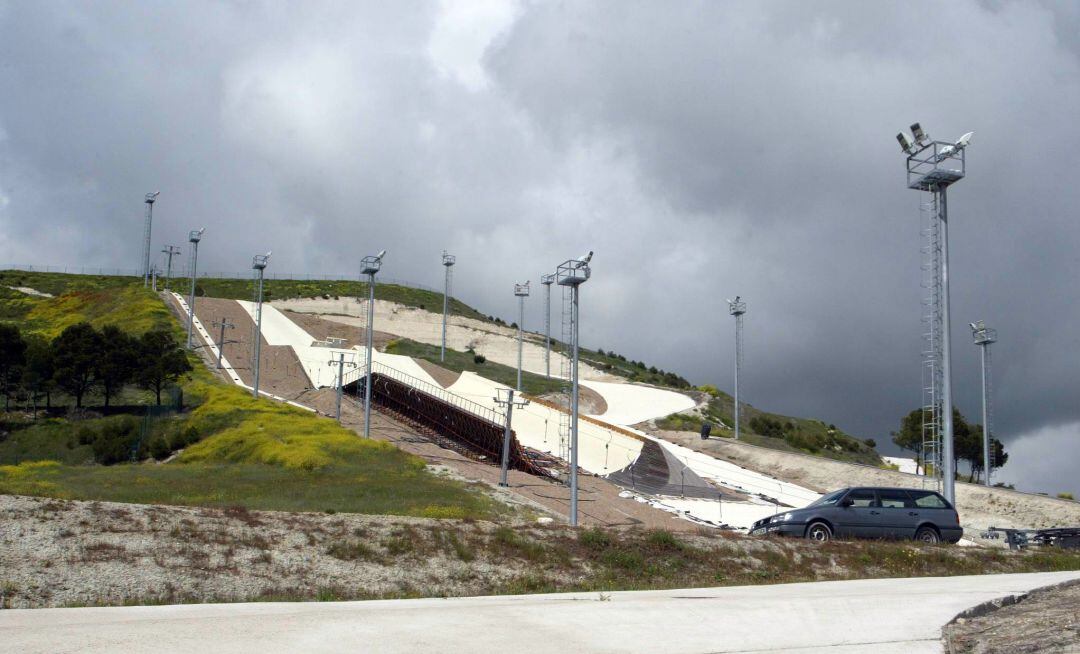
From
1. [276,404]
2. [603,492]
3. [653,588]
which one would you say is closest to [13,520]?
[653,588]

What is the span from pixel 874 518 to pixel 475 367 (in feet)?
236

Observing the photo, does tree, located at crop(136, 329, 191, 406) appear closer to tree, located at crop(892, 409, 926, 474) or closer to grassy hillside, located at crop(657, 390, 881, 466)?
grassy hillside, located at crop(657, 390, 881, 466)

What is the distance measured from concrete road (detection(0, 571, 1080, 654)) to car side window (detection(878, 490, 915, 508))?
10127 mm

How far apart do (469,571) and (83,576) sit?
6.98m

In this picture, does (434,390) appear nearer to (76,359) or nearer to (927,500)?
(76,359)

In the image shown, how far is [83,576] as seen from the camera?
17.2 meters

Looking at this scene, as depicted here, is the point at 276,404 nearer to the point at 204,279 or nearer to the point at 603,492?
the point at 603,492

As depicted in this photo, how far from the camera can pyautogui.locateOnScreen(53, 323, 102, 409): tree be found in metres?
63.2

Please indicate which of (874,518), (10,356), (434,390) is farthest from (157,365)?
(874,518)

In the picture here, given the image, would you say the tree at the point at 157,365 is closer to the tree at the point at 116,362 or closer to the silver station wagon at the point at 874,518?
the tree at the point at 116,362

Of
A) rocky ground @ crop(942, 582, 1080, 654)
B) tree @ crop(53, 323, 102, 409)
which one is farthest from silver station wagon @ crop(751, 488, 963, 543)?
tree @ crop(53, 323, 102, 409)

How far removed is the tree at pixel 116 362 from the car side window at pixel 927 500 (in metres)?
51.9

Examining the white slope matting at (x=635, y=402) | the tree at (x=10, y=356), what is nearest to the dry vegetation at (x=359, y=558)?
the tree at (x=10, y=356)

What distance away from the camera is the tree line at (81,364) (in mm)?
63625
